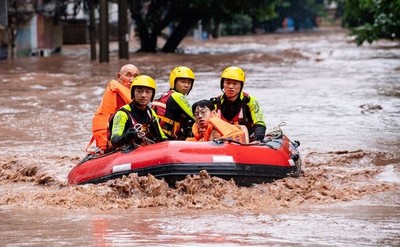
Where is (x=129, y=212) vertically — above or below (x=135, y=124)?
below

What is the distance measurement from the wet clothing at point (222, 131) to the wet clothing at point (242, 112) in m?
0.38

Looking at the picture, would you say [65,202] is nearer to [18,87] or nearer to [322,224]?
[322,224]

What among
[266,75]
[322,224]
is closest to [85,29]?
[266,75]

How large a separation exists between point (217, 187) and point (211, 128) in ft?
3.72

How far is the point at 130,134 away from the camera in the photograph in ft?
35.2

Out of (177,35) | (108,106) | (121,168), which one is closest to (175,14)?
(177,35)

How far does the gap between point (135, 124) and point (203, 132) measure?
2.88ft

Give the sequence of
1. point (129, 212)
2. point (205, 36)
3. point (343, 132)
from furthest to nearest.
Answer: point (205, 36) < point (343, 132) < point (129, 212)

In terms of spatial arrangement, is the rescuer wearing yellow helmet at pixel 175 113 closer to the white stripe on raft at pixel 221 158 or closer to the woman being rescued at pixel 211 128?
the woman being rescued at pixel 211 128

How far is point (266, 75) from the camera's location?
30047 mm

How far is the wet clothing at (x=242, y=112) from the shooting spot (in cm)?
1177

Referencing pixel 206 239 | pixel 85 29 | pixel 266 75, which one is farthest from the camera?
pixel 85 29

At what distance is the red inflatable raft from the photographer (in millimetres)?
10328

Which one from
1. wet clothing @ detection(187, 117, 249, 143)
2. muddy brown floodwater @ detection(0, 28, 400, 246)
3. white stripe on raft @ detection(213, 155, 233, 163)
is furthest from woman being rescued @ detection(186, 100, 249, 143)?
muddy brown floodwater @ detection(0, 28, 400, 246)
